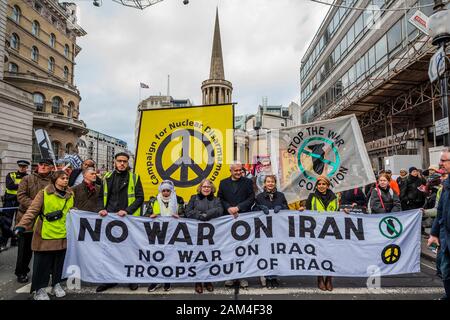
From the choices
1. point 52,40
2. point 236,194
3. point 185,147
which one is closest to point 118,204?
point 185,147

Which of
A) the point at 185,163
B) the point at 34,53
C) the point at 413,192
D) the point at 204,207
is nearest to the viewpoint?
the point at 204,207

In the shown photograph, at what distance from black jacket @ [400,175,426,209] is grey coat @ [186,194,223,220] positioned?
6035 millimetres

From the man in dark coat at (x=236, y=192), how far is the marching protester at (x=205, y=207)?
224mm

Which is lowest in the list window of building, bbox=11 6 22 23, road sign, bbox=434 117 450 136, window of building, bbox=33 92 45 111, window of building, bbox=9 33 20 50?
road sign, bbox=434 117 450 136

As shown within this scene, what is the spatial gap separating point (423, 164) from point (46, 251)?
1741cm

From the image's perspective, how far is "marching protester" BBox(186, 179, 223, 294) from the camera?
431 cm

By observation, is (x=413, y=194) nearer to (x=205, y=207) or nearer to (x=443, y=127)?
(x=443, y=127)

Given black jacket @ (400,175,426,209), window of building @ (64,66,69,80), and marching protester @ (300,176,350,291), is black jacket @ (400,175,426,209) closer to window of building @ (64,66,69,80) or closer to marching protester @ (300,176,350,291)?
marching protester @ (300,176,350,291)

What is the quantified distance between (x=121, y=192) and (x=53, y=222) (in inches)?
40.1

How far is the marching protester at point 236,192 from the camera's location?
4.66 metres

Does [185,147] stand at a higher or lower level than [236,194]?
higher

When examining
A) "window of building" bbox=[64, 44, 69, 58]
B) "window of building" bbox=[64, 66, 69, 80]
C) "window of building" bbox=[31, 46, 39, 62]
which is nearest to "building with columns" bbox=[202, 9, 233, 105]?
"window of building" bbox=[64, 66, 69, 80]

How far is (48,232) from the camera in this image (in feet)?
12.7
